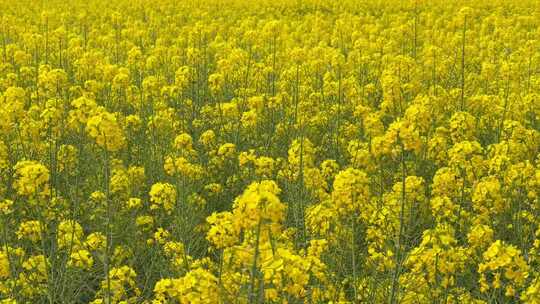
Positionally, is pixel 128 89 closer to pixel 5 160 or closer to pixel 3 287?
pixel 5 160

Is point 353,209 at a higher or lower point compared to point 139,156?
higher

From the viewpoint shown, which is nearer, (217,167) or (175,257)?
(175,257)

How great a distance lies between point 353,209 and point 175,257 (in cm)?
126

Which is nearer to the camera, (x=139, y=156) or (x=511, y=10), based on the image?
(x=139, y=156)

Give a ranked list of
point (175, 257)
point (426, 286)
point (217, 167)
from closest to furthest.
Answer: point (426, 286) < point (175, 257) < point (217, 167)

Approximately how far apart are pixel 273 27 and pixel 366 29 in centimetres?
848

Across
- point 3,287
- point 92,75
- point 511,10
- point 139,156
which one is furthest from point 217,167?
point 511,10

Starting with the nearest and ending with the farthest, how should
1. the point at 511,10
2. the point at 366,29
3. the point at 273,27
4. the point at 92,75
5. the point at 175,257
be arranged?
the point at 175,257 < the point at 273,27 < the point at 92,75 < the point at 366,29 < the point at 511,10

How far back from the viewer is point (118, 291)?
4160 millimetres

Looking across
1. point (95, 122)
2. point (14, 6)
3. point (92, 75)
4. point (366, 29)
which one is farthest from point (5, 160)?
point (14, 6)

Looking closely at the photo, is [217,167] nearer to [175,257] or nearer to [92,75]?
[175,257]

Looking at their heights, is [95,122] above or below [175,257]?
above

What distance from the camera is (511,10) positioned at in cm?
2117

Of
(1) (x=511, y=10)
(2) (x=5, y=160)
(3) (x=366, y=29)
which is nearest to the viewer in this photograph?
(2) (x=5, y=160)
